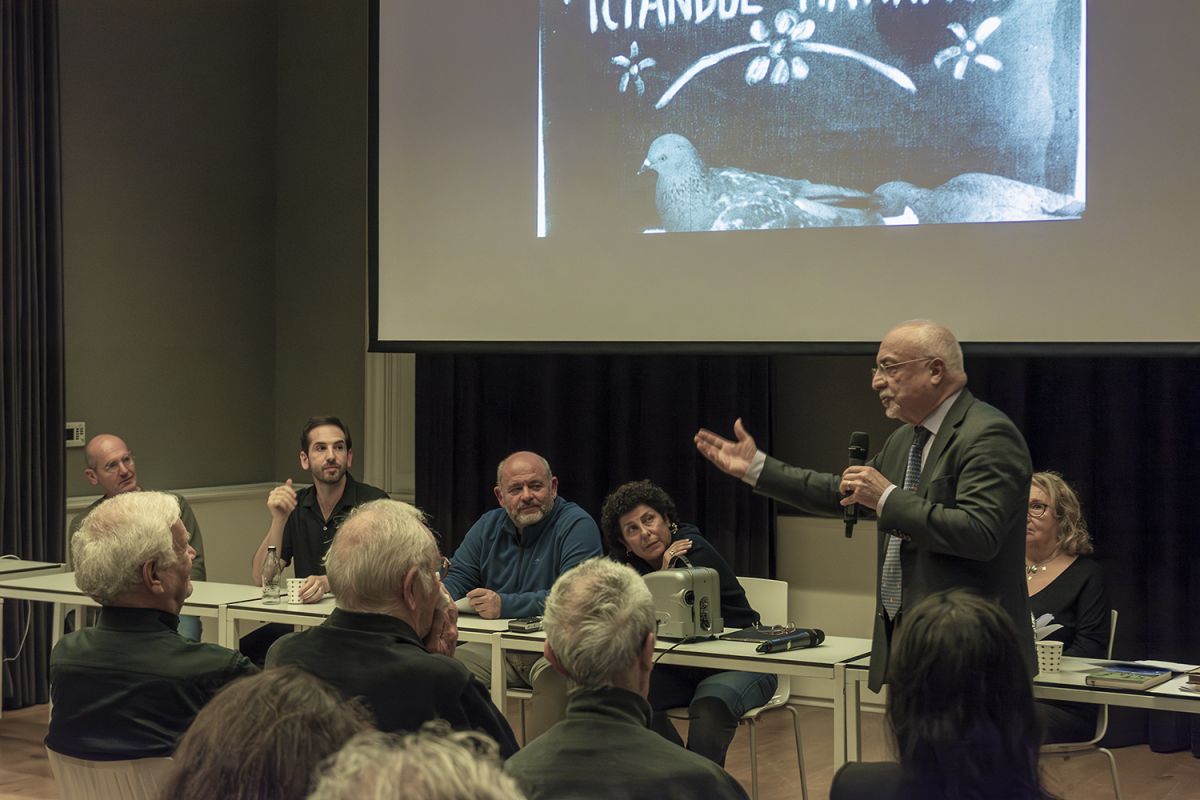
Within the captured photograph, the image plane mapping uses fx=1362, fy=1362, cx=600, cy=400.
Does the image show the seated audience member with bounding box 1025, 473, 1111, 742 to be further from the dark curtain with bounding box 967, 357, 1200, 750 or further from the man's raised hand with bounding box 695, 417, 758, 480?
the dark curtain with bounding box 967, 357, 1200, 750

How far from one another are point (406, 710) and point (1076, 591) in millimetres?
2185

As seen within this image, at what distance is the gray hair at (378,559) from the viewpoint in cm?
239

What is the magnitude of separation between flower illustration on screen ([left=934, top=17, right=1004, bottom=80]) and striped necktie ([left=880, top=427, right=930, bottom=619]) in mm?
1682

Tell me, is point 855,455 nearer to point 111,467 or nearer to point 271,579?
point 271,579

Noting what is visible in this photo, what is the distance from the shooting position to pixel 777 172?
15.9 ft

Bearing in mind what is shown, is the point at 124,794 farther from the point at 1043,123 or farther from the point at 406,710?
the point at 1043,123

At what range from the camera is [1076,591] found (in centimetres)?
373

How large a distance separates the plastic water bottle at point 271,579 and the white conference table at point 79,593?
2.6 inches

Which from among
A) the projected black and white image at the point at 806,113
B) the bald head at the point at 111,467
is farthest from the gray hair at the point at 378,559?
the bald head at the point at 111,467

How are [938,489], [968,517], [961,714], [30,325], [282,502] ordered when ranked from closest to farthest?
1. [961,714]
2. [968,517]
3. [938,489]
4. [282,502]
5. [30,325]

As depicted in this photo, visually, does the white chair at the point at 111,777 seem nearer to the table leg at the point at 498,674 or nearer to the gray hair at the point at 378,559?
the gray hair at the point at 378,559

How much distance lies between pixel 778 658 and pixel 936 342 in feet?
3.03

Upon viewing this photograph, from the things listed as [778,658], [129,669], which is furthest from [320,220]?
[129,669]

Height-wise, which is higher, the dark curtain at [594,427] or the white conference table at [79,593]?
the dark curtain at [594,427]
